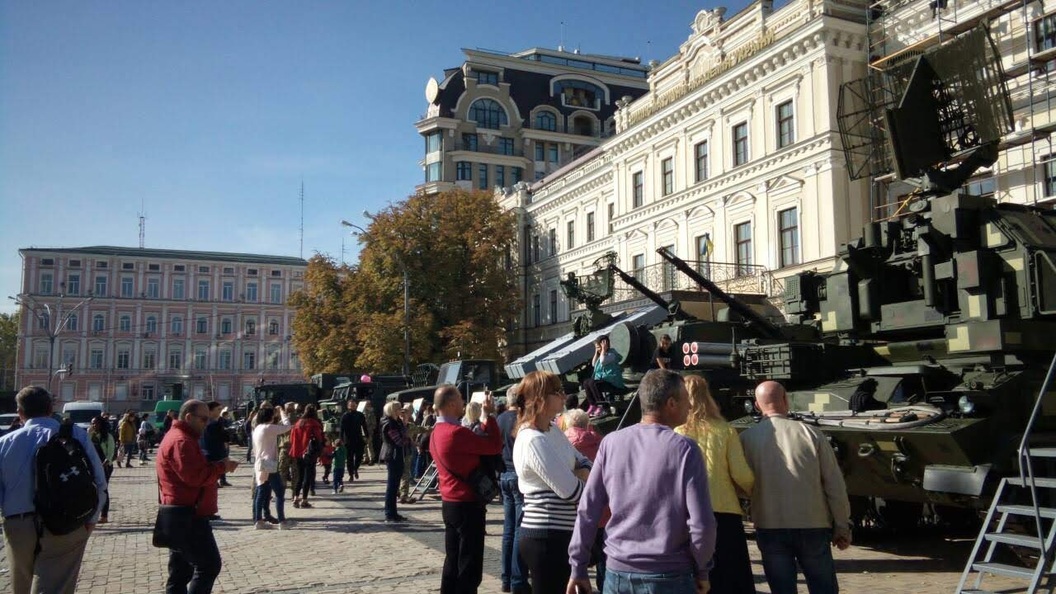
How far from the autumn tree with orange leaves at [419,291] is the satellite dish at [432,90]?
12.9 meters

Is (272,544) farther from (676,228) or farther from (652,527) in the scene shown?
(676,228)

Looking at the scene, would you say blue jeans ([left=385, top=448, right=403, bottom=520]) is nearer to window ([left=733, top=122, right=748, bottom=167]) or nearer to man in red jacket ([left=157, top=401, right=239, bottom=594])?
man in red jacket ([left=157, top=401, right=239, bottom=594])

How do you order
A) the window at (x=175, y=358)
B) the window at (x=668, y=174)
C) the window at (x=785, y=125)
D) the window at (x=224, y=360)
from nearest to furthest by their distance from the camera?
the window at (x=785, y=125) → the window at (x=668, y=174) → the window at (x=175, y=358) → the window at (x=224, y=360)

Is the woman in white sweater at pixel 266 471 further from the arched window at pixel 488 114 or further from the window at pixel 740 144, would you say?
the arched window at pixel 488 114

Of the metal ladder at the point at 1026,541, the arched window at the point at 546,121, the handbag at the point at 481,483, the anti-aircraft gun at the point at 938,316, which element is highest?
the arched window at the point at 546,121

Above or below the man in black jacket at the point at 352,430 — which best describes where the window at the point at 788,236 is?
above

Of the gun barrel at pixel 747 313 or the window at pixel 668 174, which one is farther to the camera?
the window at pixel 668 174

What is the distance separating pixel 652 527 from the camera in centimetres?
425

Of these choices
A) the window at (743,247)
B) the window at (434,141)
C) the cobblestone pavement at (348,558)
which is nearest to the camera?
the cobblestone pavement at (348,558)

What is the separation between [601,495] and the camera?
452cm

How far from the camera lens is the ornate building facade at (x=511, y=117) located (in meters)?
→ 54.7

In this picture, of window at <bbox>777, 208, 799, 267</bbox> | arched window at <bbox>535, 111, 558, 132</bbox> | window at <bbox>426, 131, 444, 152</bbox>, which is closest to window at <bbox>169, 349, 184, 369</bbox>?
window at <bbox>426, 131, 444, 152</bbox>

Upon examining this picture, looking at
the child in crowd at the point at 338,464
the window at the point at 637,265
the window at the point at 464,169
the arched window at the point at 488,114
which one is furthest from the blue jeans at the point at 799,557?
the arched window at the point at 488,114

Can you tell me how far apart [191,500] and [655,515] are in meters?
4.21
